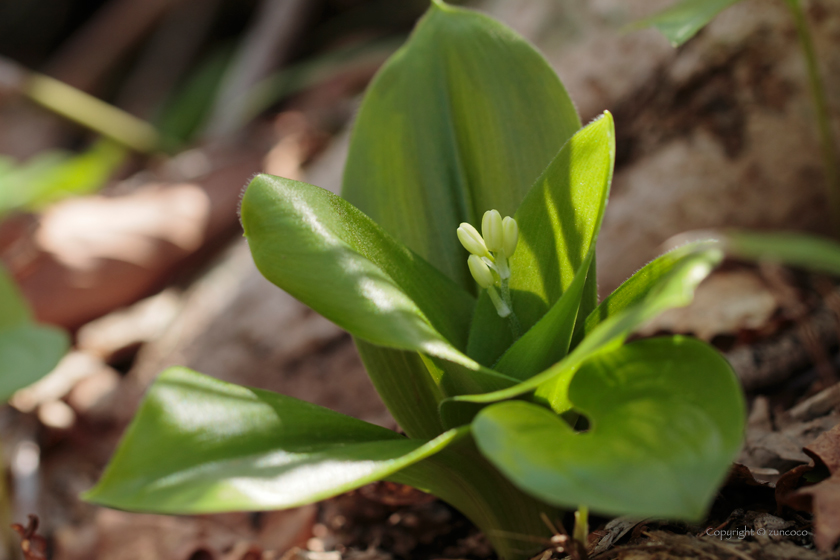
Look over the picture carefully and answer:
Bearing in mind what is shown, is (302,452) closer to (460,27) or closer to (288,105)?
(460,27)

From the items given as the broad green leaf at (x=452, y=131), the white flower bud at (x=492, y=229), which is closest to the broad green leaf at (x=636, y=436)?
the white flower bud at (x=492, y=229)

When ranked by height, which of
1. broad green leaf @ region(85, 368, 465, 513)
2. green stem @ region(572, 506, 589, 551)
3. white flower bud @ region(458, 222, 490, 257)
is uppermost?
white flower bud @ region(458, 222, 490, 257)

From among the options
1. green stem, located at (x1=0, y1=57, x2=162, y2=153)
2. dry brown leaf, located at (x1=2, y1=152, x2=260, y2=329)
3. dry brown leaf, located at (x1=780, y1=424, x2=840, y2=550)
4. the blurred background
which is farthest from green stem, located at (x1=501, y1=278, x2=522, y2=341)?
green stem, located at (x1=0, y1=57, x2=162, y2=153)

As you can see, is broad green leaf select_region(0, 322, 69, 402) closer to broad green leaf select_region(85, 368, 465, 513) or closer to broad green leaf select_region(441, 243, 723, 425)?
broad green leaf select_region(85, 368, 465, 513)

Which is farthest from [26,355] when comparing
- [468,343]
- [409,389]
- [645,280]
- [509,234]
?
[645,280]

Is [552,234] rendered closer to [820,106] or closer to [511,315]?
[511,315]

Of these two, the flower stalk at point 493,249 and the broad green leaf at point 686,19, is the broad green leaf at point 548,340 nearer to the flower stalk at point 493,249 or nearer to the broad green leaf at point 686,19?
the flower stalk at point 493,249
